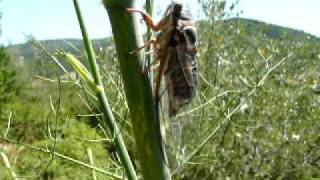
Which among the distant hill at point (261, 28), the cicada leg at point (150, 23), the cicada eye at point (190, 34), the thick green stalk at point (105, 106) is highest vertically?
the cicada leg at point (150, 23)

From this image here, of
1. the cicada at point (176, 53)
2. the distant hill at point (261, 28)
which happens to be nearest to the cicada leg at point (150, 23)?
the cicada at point (176, 53)

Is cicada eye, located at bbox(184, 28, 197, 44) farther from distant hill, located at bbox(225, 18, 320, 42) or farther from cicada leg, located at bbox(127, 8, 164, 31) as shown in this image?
distant hill, located at bbox(225, 18, 320, 42)

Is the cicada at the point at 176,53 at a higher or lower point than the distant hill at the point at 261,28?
higher

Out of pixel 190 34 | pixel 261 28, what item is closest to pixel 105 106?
pixel 190 34

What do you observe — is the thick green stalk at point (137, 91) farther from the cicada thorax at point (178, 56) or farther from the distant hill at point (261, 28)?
the distant hill at point (261, 28)

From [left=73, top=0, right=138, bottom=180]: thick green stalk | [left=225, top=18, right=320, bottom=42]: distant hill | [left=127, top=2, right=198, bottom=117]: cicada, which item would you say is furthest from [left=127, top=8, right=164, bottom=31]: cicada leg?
[left=225, top=18, right=320, bottom=42]: distant hill

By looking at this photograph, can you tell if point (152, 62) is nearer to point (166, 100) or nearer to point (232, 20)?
point (166, 100)

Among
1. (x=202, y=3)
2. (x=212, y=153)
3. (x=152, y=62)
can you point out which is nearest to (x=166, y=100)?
(x=152, y=62)
